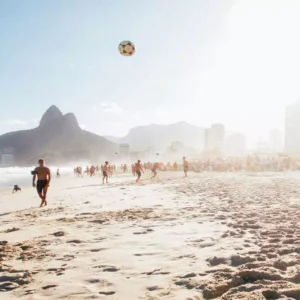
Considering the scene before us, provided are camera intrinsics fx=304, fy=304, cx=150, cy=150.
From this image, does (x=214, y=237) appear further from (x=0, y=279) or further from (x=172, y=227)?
(x=0, y=279)

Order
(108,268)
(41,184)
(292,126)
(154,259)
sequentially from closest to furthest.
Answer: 1. (108,268)
2. (154,259)
3. (41,184)
4. (292,126)

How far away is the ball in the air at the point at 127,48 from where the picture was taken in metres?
12.1

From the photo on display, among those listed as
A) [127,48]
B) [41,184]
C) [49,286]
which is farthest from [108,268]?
[127,48]

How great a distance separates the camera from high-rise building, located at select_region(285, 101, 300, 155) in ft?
481

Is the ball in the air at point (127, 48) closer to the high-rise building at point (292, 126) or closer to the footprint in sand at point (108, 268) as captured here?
the footprint in sand at point (108, 268)

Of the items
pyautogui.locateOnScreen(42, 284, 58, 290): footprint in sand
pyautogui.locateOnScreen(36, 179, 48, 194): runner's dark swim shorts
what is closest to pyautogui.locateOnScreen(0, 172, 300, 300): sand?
pyautogui.locateOnScreen(42, 284, 58, 290): footprint in sand

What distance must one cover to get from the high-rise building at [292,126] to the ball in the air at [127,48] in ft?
481

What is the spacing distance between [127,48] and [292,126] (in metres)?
155

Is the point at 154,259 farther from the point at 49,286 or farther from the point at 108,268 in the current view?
the point at 49,286

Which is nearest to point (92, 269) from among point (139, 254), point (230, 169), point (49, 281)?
Answer: point (49, 281)

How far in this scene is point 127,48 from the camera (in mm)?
12102

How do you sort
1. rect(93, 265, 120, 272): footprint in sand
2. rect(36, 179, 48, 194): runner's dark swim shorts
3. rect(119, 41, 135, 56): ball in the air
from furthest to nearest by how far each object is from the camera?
1. rect(119, 41, 135, 56): ball in the air
2. rect(36, 179, 48, 194): runner's dark swim shorts
3. rect(93, 265, 120, 272): footprint in sand

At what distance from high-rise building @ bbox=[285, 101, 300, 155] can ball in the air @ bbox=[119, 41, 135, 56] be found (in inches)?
5770

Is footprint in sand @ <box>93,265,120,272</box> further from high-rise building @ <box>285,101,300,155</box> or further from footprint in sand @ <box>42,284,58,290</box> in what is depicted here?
high-rise building @ <box>285,101,300,155</box>
